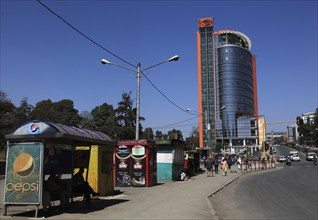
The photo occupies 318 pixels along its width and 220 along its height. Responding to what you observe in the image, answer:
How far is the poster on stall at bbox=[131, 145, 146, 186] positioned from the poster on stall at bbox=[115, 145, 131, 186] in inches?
10.8

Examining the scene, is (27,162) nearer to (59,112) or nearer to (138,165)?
(138,165)

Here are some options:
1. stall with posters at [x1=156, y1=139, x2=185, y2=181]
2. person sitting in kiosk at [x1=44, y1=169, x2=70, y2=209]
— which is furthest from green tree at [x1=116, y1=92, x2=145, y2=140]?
person sitting in kiosk at [x1=44, y1=169, x2=70, y2=209]

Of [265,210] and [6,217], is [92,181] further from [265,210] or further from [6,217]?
[265,210]

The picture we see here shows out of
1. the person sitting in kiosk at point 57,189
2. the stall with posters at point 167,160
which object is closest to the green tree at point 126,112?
the stall with posters at point 167,160

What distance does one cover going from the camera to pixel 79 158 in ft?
44.5

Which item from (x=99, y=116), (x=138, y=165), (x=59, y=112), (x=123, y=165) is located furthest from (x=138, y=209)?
(x=99, y=116)

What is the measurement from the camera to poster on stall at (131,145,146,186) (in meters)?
20.2

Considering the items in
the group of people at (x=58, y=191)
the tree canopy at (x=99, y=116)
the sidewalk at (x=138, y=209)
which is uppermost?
the tree canopy at (x=99, y=116)

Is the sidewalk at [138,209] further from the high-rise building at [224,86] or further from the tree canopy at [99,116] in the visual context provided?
the high-rise building at [224,86]

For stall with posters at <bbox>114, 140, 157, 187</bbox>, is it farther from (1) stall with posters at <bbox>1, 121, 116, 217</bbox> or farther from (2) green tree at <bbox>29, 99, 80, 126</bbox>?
(2) green tree at <bbox>29, 99, 80, 126</bbox>

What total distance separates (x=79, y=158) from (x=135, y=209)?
313 centimetres

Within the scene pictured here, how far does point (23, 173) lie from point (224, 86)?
139 m

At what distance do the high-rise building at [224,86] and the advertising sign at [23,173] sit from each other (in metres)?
135

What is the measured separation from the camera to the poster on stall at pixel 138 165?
2025cm
